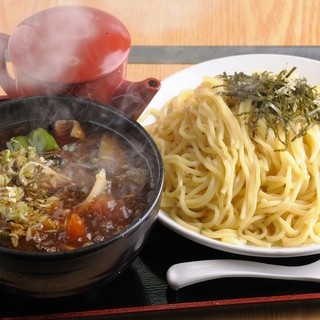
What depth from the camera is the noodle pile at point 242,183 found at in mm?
2109

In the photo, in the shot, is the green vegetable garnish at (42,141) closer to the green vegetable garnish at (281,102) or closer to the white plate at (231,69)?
the white plate at (231,69)

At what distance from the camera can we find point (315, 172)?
2.17m

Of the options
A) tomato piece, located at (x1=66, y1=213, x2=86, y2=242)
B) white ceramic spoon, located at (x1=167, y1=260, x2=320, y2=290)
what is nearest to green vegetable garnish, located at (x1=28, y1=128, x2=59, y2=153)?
tomato piece, located at (x1=66, y1=213, x2=86, y2=242)

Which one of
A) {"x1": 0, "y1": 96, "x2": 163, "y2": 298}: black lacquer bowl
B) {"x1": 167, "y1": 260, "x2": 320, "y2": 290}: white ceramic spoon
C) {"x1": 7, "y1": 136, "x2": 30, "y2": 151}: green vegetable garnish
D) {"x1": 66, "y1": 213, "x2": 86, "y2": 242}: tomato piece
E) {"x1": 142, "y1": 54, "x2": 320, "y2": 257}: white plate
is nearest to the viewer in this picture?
{"x1": 0, "y1": 96, "x2": 163, "y2": 298}: black lacquer bowl

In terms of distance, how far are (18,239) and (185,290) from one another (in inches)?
21.5

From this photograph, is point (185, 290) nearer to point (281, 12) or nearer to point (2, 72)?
point (2, 72)

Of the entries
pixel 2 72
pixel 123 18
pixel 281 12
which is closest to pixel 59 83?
pixel 2 72

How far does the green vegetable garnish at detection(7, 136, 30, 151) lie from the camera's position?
6.69 ft

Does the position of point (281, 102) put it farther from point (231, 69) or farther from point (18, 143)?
point (18, 143)

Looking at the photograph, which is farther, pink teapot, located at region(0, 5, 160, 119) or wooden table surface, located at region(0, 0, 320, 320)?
wooden table surface, located at region(0, 0, 320, 320)

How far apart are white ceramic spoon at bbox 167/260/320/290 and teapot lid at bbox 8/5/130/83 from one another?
74 cm

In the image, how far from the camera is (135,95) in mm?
2258

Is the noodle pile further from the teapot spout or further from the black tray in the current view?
the teapot spout

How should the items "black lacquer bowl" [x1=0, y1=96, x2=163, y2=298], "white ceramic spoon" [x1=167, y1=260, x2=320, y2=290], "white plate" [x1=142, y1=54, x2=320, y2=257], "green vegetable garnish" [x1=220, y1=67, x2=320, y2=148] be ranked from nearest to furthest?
"black lacquer bowl" [x1=0, y1=96, x2=163, y2=298]
"white ceramic spoon" [x1=167, y1=260, x2=320, y2=290]
"green vegetable garnish" [x1=220, y1=67, x2=320, y2=148]
"white plate" [x1=142, y1=54, x2=320, y2=257]
